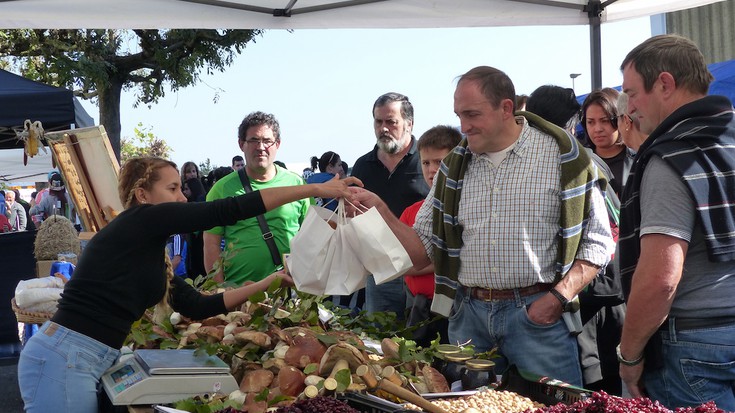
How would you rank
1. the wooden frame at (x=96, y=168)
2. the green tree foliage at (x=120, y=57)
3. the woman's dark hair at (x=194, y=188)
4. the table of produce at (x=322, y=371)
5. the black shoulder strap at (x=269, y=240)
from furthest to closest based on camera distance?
1. the green tree foliage at (x=120, y=57)
2. the woman's dark hair at (x=194, y=188)
3. the wooden frame at (x=96, y=168)
4. the black shoulder strap at (x=269, y=240)
5. the table of produce at (x=322, y=371)

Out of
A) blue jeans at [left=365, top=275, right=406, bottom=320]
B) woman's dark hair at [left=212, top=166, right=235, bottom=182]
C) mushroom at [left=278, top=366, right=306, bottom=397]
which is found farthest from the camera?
woman's dark hair at [left=212, top=166, right=235, bottom=182]

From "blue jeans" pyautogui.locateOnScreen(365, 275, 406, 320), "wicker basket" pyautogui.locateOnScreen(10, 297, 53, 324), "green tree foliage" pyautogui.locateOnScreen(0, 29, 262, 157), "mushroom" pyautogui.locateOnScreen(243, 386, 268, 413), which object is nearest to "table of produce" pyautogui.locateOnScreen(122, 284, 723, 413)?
"mushroom" pyautogui.locateOnScreen(243, 386, 268, 413)

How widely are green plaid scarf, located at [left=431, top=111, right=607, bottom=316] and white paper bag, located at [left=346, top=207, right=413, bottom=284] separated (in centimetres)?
26

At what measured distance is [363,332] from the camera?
3.38m

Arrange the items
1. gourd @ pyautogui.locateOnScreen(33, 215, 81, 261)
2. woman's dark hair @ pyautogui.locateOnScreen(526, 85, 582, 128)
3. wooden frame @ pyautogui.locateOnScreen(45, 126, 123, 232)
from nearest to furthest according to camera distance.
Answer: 1. woman's dark hair @ pyautogui.locateOnScreen(526, 85, 582, 128)
2. wooden frame @ pyautogui.locateOnScreen(45, 126, 123, 232)
3. gourd @ pyautogui.locateOnScreen(33, 215, 81, 261)

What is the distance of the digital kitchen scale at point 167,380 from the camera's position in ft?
8.18

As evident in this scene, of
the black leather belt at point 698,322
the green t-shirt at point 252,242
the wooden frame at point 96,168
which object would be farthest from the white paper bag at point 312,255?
the wooden frame at point 96,168

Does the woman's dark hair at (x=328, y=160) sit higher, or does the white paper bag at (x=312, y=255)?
the woman's dark hair at (x=328, y=160)

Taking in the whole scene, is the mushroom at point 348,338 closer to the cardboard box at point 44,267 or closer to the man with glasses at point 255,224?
the man with glasses at point 255,224

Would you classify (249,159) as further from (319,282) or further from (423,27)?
(319,282)

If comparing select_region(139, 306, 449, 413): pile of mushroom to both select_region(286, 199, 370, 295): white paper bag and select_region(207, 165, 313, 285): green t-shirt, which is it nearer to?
select_region(286, 199, 370, 295): white paper bag

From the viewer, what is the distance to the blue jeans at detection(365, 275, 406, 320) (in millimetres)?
4605

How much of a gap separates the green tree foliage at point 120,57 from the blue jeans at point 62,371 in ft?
33.7

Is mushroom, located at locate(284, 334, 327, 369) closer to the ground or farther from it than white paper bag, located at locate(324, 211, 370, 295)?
closer to the ground
